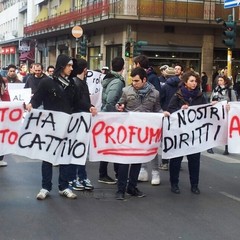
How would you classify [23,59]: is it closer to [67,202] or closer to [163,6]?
[163,6]

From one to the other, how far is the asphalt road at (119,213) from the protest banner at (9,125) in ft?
2.27

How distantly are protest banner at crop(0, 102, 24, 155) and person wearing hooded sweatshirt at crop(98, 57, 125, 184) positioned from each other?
4.59ft

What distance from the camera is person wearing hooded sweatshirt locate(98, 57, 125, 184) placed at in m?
7.54

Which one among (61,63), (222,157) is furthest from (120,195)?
(222,157)

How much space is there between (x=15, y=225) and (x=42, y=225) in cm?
29

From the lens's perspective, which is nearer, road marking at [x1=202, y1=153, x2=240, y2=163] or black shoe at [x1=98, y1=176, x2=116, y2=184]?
black shoe at [x1=98, y1=176, x2=116, y2=184]

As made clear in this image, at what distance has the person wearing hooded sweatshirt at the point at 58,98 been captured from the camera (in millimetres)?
6609

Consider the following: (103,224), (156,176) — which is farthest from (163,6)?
(103,224)

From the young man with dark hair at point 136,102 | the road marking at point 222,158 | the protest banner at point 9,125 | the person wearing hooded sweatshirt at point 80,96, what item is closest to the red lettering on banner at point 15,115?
the protest banner at point 9,125

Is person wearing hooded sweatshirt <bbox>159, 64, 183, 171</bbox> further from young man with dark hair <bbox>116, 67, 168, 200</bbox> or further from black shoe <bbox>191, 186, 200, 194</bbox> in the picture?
black shoe <bbox>191, 186, 200, 194</bbox>

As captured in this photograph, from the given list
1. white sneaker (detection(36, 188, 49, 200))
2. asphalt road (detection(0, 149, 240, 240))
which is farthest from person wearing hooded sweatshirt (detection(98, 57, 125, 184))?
white sneaker (detection(36, 188, 49, 200))

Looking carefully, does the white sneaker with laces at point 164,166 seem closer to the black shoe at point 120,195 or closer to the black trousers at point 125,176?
the black trousers at point 125,176

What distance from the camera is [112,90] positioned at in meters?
7.55

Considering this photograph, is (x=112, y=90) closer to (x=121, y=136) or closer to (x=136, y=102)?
(x=136, y=102)
